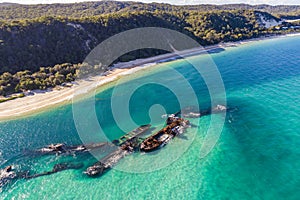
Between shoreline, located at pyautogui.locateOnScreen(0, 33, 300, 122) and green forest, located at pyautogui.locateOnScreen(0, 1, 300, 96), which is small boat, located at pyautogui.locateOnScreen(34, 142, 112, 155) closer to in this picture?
shoreline, located at pyautogui.locateOnScreen(0, 33, 300, 122)

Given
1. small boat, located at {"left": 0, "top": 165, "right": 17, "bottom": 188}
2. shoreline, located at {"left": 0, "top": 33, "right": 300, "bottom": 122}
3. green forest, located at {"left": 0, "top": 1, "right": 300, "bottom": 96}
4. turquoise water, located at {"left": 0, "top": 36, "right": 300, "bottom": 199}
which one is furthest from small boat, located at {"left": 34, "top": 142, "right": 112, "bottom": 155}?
green forest, located at {"left": 0, "top": 1, "right": 300, "bottom": 96}

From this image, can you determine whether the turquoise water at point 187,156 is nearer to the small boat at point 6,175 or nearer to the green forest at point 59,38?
the small boat at point 6,175

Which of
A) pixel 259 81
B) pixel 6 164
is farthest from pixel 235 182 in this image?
pixel 259 81

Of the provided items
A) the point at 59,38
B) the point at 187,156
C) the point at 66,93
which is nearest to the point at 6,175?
the point at 187,156

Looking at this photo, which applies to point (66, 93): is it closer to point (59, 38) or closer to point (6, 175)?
point (6, 175)

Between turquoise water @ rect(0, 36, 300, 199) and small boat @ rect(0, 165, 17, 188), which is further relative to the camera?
small boat @ rect(0, 165, 17, 188)
